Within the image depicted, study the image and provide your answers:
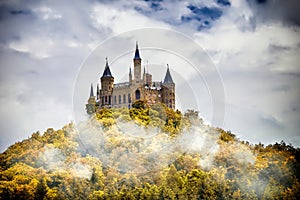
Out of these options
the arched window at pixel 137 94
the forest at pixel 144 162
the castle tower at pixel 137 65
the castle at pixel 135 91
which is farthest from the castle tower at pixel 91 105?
the castle tower at pixel 137 65

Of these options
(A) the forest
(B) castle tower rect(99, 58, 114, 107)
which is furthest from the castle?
(A) the forest

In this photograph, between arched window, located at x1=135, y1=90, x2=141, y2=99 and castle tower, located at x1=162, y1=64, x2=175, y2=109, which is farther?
castle tower, located at x1=162, y1=64, x2=175, y2=109

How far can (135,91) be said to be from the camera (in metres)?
91.0

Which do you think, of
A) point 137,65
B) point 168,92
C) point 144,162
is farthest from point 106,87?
point 144,162

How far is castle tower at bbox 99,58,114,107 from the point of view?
307 ft

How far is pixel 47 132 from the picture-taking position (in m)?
83.9

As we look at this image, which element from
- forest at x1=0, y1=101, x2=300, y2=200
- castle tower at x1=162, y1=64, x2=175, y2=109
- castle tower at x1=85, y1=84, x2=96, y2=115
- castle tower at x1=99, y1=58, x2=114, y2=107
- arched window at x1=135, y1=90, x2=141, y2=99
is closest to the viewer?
forest at x1=0, y1=101, x2=300, y2=200

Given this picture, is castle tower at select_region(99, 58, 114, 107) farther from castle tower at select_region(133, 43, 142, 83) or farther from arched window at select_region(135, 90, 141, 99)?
castle tower at select_region(133, 43, 142, 83)

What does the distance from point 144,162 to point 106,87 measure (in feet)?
81.2

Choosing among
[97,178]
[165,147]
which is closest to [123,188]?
[97,178]

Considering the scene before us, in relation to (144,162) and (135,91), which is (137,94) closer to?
(135,91)

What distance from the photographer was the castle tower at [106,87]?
9356 centimetres

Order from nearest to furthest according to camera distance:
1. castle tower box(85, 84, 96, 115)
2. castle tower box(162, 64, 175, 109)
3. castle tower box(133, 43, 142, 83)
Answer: castle tower box(85, 84, 96, 115)
castle tower box(133, 43, 142, 83)
castle tower box(162, 64, 175, 109)

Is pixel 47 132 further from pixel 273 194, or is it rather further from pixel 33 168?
pixel 273 194
